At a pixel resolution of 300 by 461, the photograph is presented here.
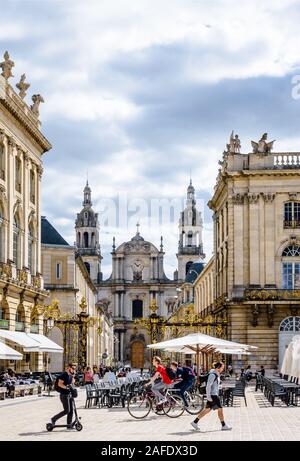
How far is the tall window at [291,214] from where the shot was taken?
67812mm

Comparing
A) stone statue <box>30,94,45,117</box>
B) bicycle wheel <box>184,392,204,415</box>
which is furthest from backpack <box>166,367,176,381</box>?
stone statue <box>30,94,45,117</box>

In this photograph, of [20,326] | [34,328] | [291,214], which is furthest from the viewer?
[291,214]

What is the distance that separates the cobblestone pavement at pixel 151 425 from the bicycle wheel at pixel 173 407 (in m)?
0.36

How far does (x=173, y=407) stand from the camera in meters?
31.6

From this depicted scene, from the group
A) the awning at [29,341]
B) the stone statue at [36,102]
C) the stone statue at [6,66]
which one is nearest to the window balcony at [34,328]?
the awning at [29,341]

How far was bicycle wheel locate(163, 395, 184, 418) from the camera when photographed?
31.1 m

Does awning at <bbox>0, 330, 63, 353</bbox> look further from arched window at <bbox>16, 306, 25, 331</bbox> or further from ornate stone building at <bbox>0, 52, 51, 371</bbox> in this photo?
arched window at <bbox>16, 306, 25, 331</bbox>

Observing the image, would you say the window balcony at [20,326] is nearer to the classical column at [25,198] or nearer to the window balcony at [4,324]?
the window balcony at [4,324]

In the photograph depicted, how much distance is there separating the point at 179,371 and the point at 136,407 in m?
2.16

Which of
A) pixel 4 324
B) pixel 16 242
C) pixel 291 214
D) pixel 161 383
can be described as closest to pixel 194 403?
pixel 161 383

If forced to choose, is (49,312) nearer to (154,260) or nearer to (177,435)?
(177,435)

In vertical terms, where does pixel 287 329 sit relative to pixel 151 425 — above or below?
above

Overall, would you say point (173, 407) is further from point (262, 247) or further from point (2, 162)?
point (262, 247)

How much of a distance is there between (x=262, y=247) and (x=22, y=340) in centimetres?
2362
